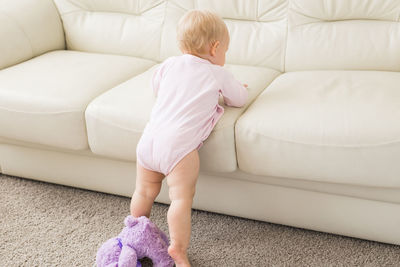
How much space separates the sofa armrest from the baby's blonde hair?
910 mm

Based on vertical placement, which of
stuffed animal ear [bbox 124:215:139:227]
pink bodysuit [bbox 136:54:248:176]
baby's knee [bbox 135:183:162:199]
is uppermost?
pink bodysuit [bbox 136:54:248:176]

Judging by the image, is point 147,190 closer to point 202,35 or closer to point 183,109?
point 183,109

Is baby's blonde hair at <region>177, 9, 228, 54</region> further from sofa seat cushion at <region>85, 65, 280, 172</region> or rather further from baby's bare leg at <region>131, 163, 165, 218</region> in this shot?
baby's bare leg at <region>131, 163, 165, 218</region>

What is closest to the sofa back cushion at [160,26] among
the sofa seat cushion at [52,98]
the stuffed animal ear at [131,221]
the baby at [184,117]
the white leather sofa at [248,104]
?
the white leather sofa at [248,104]

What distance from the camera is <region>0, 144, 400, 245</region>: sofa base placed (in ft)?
4.99

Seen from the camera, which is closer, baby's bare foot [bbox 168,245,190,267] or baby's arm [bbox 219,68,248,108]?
baby's bare foot [bbox 168,245,190,267]

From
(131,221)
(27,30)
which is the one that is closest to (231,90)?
(131,221)

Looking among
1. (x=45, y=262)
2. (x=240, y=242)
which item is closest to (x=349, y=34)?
(x=240, y=242)

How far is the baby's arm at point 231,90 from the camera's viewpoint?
1.56 metres

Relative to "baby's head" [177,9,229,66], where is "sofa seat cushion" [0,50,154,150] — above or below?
below

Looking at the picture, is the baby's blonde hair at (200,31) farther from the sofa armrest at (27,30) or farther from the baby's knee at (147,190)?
the sofa armrest at (27,30)

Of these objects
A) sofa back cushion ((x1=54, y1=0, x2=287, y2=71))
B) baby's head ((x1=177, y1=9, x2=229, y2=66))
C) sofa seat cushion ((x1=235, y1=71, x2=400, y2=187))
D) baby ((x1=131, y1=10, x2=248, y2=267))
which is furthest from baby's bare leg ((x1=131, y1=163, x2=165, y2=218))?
sofa back cushion ((x1=54, y1=0, x2=287, y2=71))

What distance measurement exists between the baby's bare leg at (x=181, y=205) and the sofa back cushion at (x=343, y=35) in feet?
2.47

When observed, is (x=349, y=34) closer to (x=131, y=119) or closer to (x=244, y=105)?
(x=244, y=105)
